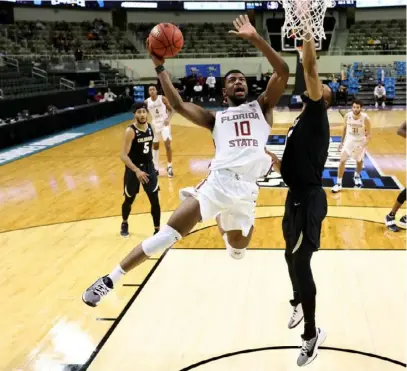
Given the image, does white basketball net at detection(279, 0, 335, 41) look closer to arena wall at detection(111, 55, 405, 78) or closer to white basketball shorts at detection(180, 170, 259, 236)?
white basketball shorts at detection(180, 170, 259, 236)

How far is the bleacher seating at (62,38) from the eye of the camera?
84.7 feet

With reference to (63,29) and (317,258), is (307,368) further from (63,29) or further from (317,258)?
(63,29)

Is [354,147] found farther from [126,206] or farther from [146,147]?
[126,206]

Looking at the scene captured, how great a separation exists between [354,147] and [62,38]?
23.2 m

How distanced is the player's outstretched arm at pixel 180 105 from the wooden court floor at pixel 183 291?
1684mm

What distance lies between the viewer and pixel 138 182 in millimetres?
6609

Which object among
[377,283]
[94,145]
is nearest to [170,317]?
[377,283]

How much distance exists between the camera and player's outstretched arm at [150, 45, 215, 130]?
3.76 m

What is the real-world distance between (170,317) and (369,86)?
25.0m

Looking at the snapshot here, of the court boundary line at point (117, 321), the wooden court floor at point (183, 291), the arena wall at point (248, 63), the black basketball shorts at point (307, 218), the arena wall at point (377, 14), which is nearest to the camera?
the black basketball shorts at point (307, 218)

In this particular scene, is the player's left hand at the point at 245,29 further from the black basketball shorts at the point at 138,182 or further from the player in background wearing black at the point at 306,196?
the black basketball shorts at the point at 138,182

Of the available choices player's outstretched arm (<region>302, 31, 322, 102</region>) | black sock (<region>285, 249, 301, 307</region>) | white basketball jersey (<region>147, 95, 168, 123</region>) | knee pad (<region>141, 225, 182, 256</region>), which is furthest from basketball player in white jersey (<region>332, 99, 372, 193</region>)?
knee pad (<region>141, 225, 182, 256</region>)

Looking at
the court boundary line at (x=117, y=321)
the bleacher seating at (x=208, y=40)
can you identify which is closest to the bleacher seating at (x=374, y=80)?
the bleacher seating at (x=208, y=40)

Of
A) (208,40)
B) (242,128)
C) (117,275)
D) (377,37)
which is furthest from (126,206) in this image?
(377,37)
